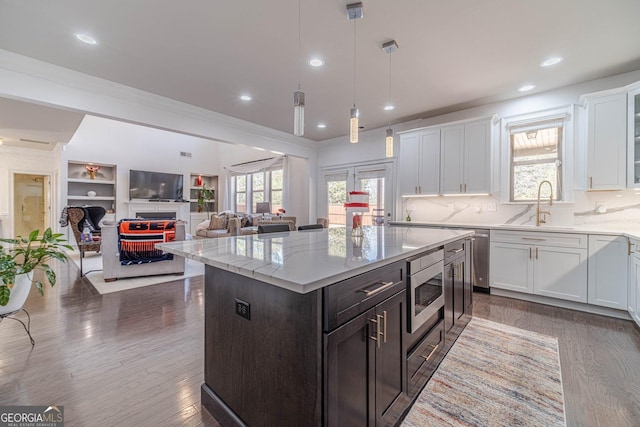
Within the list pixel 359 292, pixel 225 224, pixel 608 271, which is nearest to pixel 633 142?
pixel 608 271

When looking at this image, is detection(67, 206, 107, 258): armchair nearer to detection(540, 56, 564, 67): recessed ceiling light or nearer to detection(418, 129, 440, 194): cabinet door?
detection(418, 129, 440, 194): cabinet door

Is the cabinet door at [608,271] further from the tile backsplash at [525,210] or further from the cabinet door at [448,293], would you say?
the cabinet door at [448,293]

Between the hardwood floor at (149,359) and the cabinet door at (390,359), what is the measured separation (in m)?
0.92

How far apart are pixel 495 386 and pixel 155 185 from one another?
914 centimetres

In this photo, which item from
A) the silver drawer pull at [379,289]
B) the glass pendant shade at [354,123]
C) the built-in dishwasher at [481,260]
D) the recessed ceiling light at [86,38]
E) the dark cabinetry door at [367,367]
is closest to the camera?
the dark cabinetry door at [367,367]

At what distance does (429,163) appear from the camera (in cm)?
446

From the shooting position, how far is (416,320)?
1.53m

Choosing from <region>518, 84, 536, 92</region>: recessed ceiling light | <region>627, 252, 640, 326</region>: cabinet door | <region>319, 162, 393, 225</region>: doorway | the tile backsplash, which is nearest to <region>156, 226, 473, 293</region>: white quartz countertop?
<region>627, 252, 640, 326</region>: cabinet door

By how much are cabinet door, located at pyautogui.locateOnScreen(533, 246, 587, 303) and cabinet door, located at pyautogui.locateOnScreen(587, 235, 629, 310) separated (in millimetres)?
70

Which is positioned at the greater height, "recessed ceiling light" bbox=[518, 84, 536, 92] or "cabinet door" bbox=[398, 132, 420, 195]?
"recessed ceiling light" bbox=[518, 84, 536, 92]

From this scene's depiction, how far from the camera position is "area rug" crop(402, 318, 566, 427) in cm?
149

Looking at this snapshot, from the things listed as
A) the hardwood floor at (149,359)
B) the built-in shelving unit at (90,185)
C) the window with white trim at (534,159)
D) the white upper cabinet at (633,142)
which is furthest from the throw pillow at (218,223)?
the white upper cabinet at (633,142)

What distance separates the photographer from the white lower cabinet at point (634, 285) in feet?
8.07

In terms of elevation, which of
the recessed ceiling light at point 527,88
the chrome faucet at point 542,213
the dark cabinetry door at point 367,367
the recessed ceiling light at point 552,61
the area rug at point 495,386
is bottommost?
the area rug at point 495,386
